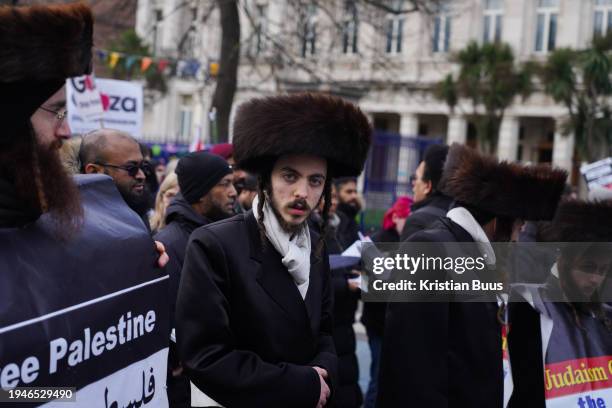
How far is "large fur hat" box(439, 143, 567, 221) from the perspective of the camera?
339 cm

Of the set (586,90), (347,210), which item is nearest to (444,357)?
(347,210)

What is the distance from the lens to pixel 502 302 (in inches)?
131

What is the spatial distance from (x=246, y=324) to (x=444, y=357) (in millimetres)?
984

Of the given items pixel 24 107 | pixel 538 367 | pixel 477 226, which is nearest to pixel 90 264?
pixel 24 107

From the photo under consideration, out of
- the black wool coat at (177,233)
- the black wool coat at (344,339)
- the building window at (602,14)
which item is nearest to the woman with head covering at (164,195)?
the black wool coat at (177,233)

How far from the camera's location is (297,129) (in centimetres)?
275

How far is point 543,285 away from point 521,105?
1115 inches

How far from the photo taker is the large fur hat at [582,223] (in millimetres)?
3600

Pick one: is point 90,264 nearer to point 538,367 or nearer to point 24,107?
point 24,107

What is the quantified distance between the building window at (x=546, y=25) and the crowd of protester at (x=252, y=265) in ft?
92.5

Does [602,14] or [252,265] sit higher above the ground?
[602,14]

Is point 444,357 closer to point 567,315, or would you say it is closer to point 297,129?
point 567,315

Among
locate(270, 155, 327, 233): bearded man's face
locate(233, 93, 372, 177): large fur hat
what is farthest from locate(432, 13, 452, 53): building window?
locate(270, 155, 327, 233): bearded man's face
